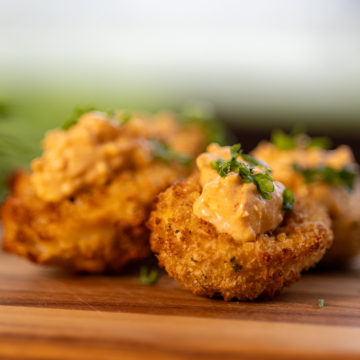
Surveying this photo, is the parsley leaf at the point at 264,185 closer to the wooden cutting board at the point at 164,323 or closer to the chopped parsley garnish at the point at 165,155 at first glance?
the wooden cutting board at the point at 164,323

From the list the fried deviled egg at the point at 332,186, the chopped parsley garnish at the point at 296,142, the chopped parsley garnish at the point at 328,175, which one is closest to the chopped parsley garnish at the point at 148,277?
the fried deviled egg at the point at 332,186

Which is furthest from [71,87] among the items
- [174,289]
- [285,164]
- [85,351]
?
[85,351]

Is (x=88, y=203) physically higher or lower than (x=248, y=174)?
lower

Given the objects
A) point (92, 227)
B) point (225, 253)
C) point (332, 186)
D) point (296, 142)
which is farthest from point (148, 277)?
point (296, 142)

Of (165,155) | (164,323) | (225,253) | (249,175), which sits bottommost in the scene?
(164,323)

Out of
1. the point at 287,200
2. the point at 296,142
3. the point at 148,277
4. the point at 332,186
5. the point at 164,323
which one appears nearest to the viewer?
the point at 164,323

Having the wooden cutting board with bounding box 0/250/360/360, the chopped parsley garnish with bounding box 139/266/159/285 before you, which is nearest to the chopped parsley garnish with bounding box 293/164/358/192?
the wooden cutting board with bounding box 0/250/360/360

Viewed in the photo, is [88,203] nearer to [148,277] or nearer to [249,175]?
[148,277]
